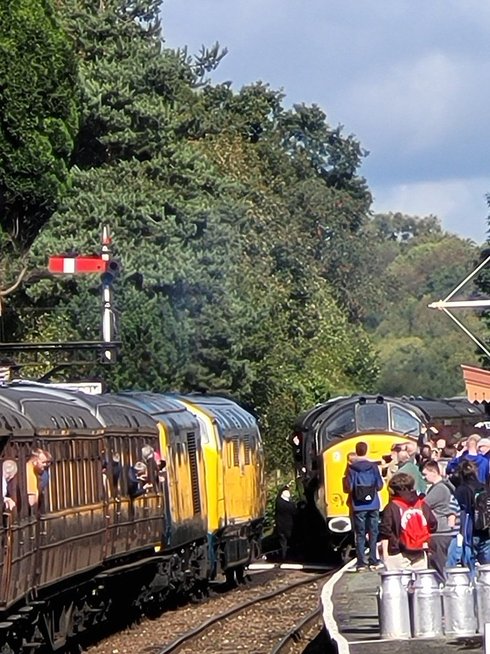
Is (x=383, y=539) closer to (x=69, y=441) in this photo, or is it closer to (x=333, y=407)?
(x=69, y=441)

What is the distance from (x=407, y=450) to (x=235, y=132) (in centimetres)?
4385

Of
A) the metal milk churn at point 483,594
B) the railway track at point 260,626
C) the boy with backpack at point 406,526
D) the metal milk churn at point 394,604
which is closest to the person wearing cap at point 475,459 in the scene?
the boy with backpack at point 406,526

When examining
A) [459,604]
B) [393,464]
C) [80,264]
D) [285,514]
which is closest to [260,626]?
[393,464]

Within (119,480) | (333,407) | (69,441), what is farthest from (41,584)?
(333,407)

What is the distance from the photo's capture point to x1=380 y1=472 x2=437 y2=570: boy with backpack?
16.1m

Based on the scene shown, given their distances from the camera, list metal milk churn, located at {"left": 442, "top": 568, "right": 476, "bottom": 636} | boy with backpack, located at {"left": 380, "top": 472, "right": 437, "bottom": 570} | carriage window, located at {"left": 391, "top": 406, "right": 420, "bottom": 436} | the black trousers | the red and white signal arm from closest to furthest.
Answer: metal milk churn, located at {"left": 442, "top": 568, "right": 476, "bottom": 636} → boy with backpack, located at {"left": 380, "top": 472, "right": 437, "bottom": 570} → the black trousers → the red and white signal arm → carriage window, located at {"left": 391, "top": 406, "right": 420, "bottom": 436}

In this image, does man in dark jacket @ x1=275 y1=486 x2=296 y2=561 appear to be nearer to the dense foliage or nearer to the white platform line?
the dense foliage

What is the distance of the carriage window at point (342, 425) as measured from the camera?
1209 inches

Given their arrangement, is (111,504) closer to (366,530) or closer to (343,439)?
(366,530)

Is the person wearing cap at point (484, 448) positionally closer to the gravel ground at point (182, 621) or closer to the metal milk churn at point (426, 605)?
the metal milk churn at point (426, 605)

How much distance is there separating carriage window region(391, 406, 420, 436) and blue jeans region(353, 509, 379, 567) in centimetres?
640

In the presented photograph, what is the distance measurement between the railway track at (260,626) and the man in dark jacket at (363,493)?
119 centimetres

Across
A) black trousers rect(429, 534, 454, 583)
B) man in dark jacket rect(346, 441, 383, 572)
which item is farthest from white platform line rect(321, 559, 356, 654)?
black trousers rect(429, 534, 454, 583)

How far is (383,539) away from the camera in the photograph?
16969 millimetres
